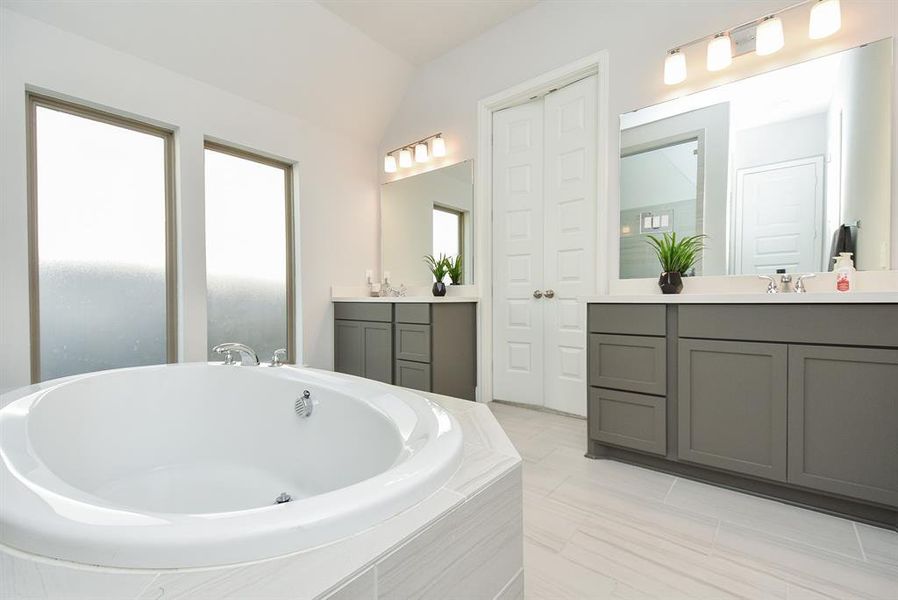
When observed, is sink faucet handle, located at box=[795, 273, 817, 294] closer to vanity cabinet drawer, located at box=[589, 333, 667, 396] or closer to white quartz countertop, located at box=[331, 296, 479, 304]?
vanity cabinet drawer, located at box=[589, 333, 667, 396]

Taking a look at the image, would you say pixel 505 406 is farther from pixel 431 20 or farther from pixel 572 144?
pixel 431 20

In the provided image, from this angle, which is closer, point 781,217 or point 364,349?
point 781,217

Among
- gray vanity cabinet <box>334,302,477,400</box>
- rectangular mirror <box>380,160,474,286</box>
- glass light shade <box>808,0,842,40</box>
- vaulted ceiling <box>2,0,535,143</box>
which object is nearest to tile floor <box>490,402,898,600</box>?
gray vanity cabinet <box>334,302,477,400</box>

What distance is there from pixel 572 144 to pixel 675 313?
1449 millimetres

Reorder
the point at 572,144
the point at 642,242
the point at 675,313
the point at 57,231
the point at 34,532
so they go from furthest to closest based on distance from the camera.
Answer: the point at 572,144, the point at 642,242, the point at 57,231, the point at 675,313, the point at 34,532

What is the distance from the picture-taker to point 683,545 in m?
1.32

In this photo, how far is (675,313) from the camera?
1793 mm

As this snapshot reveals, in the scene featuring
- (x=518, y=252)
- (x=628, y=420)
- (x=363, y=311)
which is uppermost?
(x=518, y=252)

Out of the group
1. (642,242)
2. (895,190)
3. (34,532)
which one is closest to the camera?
(34,532)

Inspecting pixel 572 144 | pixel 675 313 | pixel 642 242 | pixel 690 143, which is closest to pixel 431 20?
pixel 572 144

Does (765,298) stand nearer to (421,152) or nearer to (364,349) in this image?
(364,349)

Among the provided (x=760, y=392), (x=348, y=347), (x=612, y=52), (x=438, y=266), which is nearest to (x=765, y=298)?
(x=760, y=392)

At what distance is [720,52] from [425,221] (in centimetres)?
220

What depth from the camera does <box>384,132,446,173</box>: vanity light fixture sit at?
3.31m
